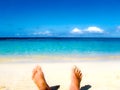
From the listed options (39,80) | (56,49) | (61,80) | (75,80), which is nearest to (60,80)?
(61,80)

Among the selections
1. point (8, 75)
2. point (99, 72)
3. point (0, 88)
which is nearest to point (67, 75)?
point (99, 72)

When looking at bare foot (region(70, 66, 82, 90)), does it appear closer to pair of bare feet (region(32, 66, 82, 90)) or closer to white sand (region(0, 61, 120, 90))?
pair of bare feet (region(32, 66, 82, 90))

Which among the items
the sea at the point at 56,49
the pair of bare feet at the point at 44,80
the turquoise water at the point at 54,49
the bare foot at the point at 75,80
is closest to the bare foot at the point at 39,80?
the pair of bare feet at the point at 44,80

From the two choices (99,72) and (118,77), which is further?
(99,72)

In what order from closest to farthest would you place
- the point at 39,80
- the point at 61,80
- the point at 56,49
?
the point at 39,80, the point at 61,80, the point at 56,49

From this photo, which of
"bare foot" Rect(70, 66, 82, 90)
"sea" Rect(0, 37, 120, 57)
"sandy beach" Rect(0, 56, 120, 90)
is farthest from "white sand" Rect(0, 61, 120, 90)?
"sea" Rect(0, 37, 120, 57)

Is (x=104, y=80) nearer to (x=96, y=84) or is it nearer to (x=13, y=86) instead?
(x=96, y=84)

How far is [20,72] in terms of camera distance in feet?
20.2

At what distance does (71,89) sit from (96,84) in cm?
101

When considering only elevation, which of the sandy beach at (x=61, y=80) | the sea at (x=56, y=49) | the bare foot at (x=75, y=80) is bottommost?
the sea at (x=56, y=49)

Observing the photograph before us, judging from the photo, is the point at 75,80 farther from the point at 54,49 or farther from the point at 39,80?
the point at 54,49

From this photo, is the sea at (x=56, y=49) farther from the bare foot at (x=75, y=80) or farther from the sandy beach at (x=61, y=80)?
the bare foot at (x=75, y=80)

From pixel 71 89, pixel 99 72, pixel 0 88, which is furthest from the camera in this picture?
pixel 99 72

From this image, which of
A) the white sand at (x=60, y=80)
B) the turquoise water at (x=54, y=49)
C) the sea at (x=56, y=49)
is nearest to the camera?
the white sand at (x=60, y=80)
